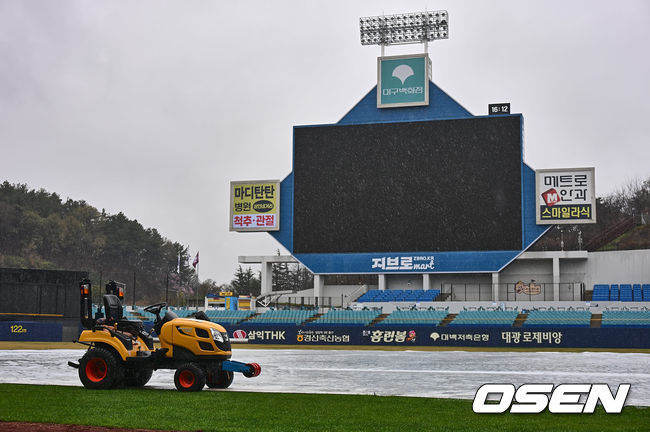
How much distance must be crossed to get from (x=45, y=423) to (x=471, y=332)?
35908 millimetres

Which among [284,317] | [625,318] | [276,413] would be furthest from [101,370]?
[284,317]

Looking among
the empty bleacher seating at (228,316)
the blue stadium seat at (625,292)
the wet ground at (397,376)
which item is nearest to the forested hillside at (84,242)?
the empty bleacher seating at (228,316)

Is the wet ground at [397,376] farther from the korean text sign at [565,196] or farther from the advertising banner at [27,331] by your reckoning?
the korean text sign at [565,196]

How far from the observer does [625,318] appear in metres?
45.6

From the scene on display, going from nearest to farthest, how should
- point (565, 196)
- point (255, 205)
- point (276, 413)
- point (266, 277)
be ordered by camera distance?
point (276, 413) < point (565, 196) < point (255, 205) < point (266, 277)

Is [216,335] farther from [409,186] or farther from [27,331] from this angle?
[409,186]

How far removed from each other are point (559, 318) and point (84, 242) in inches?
3467

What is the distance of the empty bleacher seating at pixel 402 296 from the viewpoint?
55500 millimetres

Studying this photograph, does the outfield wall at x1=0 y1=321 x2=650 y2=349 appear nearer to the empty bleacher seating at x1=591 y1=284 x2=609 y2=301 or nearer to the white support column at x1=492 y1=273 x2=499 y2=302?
the white support column at x1=492 y1=273 x2=499 y2=302

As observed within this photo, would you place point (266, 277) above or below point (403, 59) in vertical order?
below

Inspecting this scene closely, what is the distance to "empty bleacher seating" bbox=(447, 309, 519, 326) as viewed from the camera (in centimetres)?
4756

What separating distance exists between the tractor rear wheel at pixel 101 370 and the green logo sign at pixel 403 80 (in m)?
42.5

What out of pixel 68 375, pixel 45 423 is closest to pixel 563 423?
pixel 45 423

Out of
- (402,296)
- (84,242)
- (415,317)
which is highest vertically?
(84,242)
